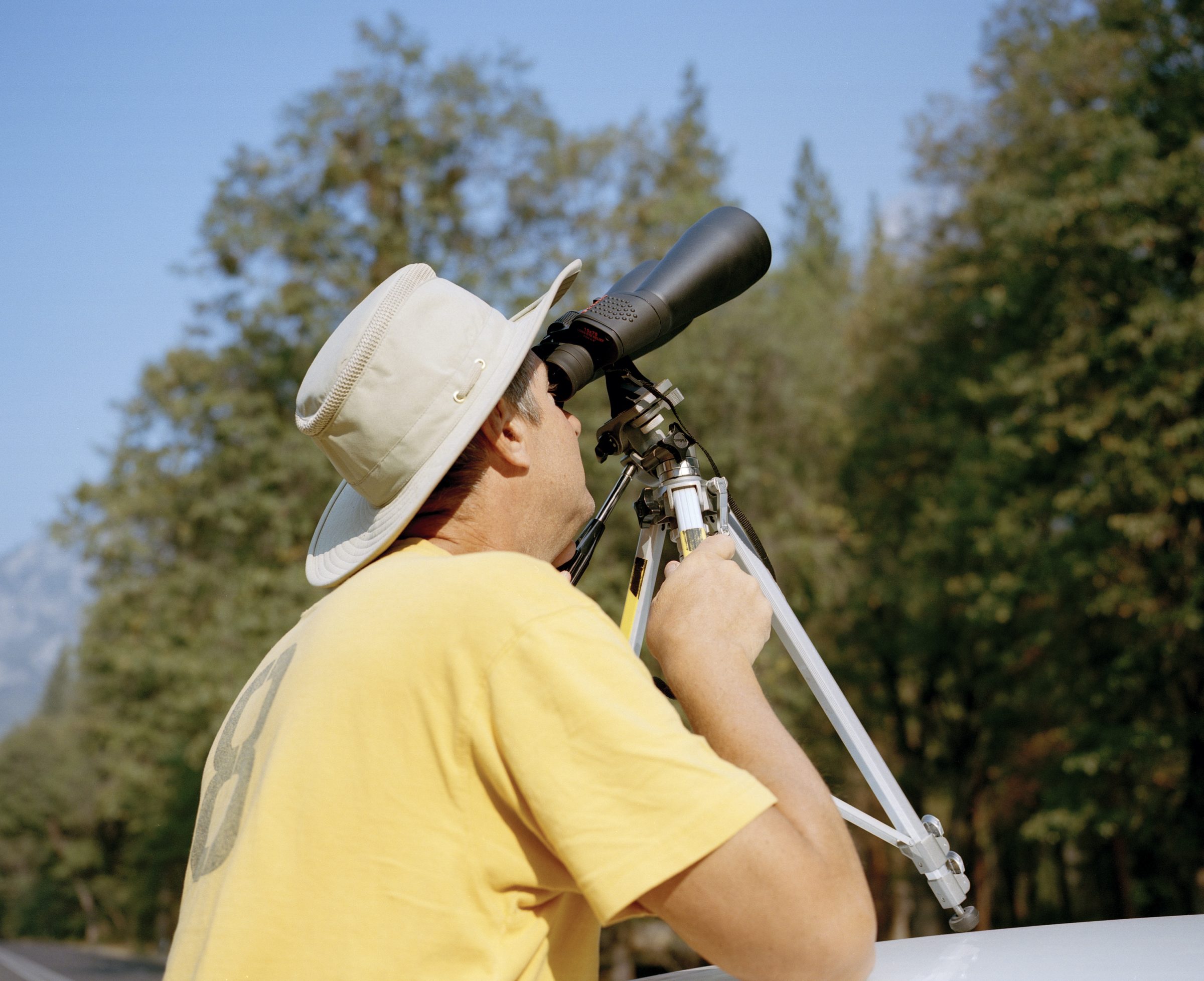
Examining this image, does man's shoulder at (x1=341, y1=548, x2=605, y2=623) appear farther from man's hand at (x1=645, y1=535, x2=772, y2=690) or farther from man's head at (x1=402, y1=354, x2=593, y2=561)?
man's head at (x1=402, y1=354, x2=593, y2=561)

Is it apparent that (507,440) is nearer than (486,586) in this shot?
No

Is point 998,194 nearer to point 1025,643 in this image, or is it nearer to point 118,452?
point 1025,643

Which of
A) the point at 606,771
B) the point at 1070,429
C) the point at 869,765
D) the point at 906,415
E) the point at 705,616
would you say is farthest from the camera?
the point at 906,415

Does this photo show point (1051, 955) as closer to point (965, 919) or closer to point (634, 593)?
point (965, 919)

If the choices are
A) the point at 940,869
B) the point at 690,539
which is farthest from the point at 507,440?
the point at 940,869

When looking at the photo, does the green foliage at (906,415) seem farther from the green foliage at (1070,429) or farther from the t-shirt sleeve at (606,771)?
the t-shirt sleeve at (606,771)

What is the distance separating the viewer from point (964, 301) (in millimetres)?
15648

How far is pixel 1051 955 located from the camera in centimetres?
149

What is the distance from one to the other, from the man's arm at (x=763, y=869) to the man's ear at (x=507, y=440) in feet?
1.18

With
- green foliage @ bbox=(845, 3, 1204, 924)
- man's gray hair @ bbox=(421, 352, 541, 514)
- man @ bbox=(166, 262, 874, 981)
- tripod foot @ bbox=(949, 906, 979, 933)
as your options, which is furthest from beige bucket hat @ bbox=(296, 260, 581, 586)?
green foliage @ bbox=(845, 3, 1204, 924)

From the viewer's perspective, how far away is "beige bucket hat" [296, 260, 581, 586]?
142cm

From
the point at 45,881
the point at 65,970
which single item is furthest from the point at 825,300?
the point at 45,881

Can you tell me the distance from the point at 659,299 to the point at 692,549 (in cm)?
42

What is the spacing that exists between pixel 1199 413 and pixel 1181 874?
5.28 meters
